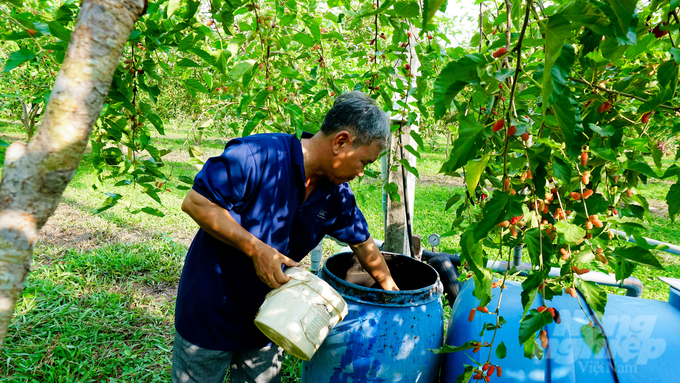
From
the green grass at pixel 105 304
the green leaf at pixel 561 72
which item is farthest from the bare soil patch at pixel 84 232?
the green leaf at pixel 561 72

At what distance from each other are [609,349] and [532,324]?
989 mm

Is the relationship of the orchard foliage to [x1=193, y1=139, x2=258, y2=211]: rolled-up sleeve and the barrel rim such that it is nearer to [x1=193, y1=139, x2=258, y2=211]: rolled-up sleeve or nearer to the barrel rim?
[x1=193, y1=139, x2=258, y2=211]: rolled-up sleeve

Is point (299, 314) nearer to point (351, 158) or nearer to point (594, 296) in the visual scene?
point (351, 158)

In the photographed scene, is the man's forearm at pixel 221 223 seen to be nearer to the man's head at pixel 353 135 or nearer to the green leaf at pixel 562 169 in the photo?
the man's head at pixel 353 135

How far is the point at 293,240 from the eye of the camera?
179 cm

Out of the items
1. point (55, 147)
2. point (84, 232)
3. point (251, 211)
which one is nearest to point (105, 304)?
point (84, 232)

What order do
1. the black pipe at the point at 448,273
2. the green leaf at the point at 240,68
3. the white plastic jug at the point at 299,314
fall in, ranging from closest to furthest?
the white plastic jug at the point at 299,314, the green leaf at the point at 240,68, the black pipe at the point at 448,273

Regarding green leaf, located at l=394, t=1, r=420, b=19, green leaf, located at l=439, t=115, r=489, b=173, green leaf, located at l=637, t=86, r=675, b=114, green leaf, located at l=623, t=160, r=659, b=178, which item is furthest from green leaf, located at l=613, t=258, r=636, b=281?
green leaf, located at l=394, t=1, r=420, b=19

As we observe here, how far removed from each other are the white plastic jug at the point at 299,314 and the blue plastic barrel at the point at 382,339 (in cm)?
27

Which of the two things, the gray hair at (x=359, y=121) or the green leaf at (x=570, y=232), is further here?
the gray hair at (x=359, y=121)

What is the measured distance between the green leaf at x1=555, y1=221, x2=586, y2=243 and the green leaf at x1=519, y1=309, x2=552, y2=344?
0.16 metres

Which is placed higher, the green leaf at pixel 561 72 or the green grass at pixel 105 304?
the green leaf at pixel 561 72

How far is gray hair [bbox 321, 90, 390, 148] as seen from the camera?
5.21ft

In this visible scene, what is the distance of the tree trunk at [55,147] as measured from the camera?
0.46 metres
